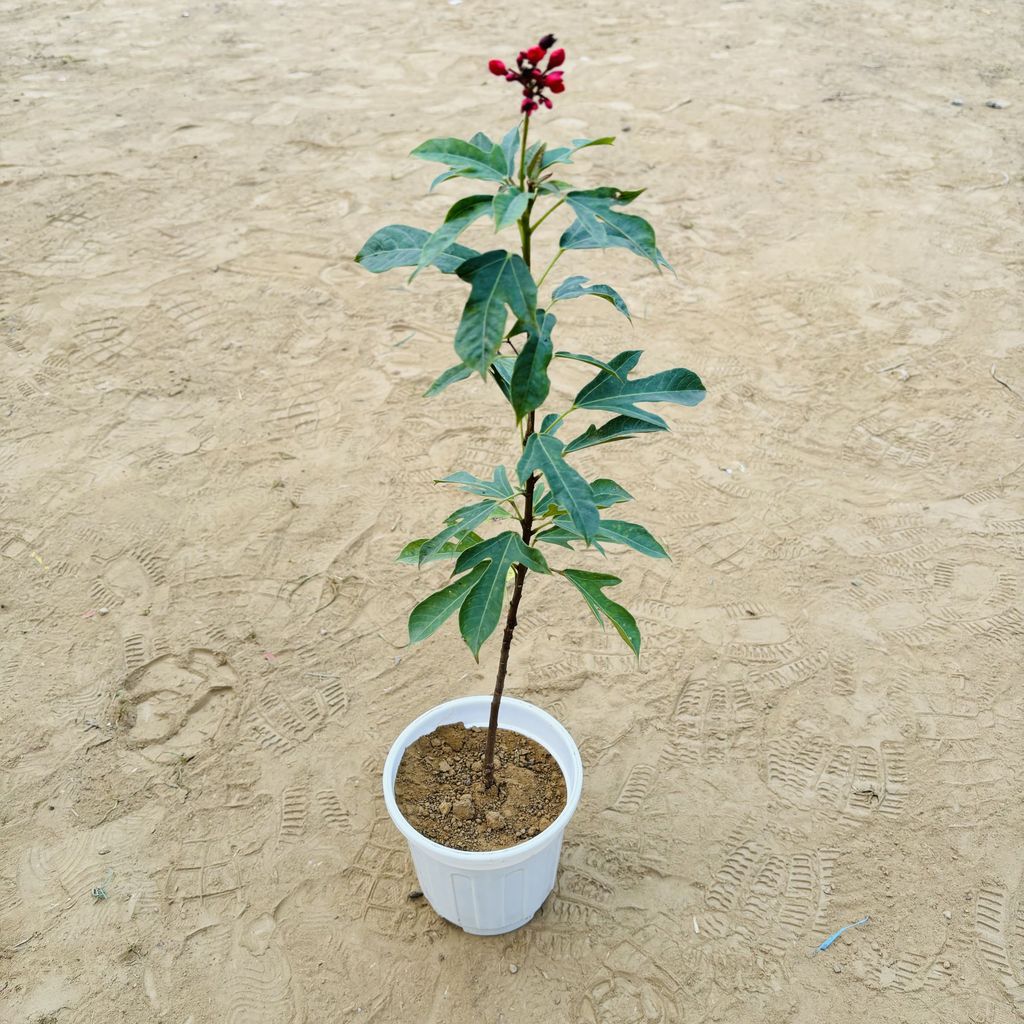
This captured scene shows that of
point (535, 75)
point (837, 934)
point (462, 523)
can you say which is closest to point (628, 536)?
point (462, 523)

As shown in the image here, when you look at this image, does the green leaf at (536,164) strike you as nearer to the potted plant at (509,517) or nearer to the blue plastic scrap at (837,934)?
the potted plant at (509,517)

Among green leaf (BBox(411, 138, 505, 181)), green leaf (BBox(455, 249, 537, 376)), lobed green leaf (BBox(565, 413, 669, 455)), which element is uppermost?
green leaf (BBox(411, 138, 505, 181))

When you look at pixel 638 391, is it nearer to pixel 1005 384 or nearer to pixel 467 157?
pixel 467 157

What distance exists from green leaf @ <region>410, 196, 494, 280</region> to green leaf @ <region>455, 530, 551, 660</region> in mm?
571

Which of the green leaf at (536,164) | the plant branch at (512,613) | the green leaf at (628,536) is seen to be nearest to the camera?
the green leaf at (536,164)

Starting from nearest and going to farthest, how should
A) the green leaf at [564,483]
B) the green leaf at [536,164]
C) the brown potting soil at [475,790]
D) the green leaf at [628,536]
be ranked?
the green leaf at [536,164], the green leaf at [564,483], the green leaf at [628,536], the brown potting soil at [475,790]

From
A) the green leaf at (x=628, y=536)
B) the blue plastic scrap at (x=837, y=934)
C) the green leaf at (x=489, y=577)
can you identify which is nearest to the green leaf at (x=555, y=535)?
the green leaf at (x=628, y=536)

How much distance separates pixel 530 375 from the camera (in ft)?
4.94

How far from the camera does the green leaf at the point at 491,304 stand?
1.41 m

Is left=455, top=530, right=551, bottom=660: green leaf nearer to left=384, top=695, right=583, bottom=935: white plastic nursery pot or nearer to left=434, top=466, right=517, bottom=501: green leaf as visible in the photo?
left=434, top=466, right=517, bottom=501: green leaf

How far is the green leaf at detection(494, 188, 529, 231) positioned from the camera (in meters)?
1.32

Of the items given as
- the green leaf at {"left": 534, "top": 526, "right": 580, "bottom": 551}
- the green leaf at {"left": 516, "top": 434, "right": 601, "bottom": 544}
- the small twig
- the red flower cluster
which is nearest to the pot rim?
the green leaf at {"left": 534, "top": 526, "right": 580, "bottom": 551}

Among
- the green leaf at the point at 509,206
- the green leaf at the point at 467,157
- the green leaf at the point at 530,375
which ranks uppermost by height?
the green leaf at the point at 467,157

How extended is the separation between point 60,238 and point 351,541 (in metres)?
2.60
